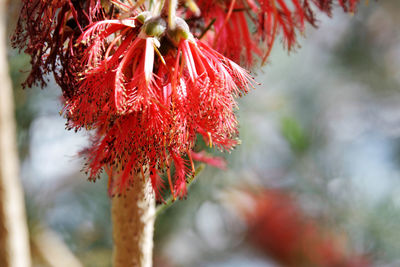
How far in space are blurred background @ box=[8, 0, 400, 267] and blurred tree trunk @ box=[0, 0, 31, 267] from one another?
0.13 m

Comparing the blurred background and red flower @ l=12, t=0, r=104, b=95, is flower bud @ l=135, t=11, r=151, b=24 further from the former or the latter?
the blurred background

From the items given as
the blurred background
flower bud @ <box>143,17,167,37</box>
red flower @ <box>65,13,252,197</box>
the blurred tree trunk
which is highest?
flower bud @ <box>143,17,167,37</box>

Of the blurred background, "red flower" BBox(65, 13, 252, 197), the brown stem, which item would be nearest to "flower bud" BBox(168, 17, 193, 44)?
"red flower" BBox(65, 13, 252, 197)

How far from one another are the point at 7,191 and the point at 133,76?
0.23m

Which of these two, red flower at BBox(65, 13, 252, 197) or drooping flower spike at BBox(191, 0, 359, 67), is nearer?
red flower at BBox(65, 13, 252, 197)

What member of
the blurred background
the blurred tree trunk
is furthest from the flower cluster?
the blurred background

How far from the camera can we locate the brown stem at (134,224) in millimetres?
380

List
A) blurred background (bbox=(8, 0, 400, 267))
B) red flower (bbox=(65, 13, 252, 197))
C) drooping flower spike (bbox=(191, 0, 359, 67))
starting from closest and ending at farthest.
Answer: red flower (bbox=(65, 13, 252, 197)), drooping flower spike (bbox=(191, 0, 359, 67)), blurred background (bbox=(8, 0, 400, 267))

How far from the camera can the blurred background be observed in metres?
0.93

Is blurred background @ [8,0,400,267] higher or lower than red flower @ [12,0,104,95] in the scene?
lower

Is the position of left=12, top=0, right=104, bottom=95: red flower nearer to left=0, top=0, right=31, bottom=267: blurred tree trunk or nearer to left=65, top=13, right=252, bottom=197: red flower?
left=65, top=13, right=252, bottom=197: red flower

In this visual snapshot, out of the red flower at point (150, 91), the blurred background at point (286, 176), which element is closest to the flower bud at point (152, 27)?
the red flower at point (150, 91)

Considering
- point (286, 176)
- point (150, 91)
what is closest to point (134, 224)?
point (150, 91)

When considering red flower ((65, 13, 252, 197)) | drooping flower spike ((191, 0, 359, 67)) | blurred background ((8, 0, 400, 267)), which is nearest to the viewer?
red flower ((65, 13, 252, 197))
